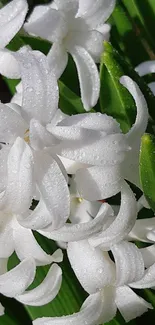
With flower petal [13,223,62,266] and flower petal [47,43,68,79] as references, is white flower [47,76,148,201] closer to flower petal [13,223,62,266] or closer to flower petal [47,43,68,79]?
flower petal [13,223,62,266]

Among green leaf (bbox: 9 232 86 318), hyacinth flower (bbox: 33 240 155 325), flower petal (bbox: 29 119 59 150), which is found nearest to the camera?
flower petal (bbox: 29 119 59 150)

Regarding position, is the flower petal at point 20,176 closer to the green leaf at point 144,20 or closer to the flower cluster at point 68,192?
the flower cluster at point 68,192

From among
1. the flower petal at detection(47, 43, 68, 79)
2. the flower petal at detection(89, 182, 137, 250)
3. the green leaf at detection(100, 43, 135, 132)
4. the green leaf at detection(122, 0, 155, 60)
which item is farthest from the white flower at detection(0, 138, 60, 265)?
the green leaf at detection(122, 0, 155, 60)

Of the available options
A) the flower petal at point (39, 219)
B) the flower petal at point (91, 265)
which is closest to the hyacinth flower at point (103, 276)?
the flower petal at point (91, 265)

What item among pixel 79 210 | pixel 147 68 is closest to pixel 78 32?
pixel 147 68

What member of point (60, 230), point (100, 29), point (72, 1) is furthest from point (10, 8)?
point (60, 230)

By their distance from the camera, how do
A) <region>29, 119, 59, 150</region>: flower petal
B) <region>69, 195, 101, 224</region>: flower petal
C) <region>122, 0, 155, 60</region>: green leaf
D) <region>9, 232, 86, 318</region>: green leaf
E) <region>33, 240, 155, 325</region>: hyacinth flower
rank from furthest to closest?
1. <region>122, 0, 155, 60</region>: green leaf
2. <region>9, 232, 86, 318</region>: green leaf
3. <region>69, 195, 101, 224</region>: flower petal
4. <region>33, 240, 155, 325</region>: hyacinth flower
5. <region>29, 119, 59, 150</region>: flower petal

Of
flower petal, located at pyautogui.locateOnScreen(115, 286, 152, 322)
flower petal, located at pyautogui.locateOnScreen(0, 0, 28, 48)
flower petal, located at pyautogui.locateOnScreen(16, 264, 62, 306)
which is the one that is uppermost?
flower petal, located at pyautogui.locateOnScreen(0, 0, 28, 48)

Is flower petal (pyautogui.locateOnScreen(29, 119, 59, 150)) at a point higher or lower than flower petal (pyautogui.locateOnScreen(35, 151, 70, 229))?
higher
